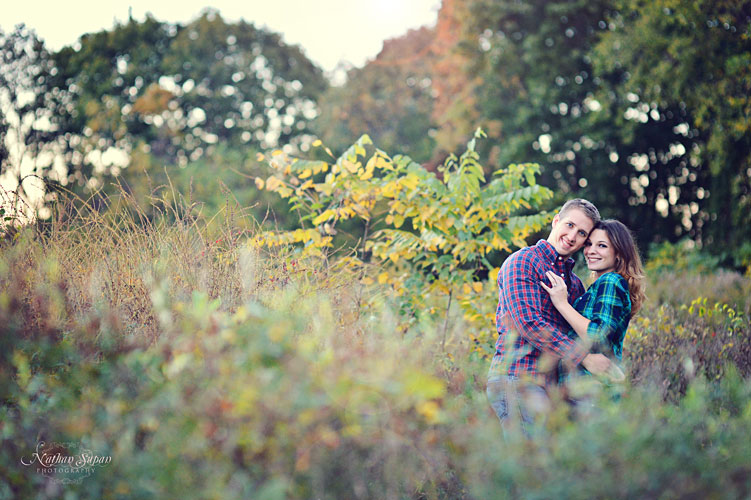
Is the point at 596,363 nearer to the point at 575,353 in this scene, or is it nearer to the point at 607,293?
the point at 575,353

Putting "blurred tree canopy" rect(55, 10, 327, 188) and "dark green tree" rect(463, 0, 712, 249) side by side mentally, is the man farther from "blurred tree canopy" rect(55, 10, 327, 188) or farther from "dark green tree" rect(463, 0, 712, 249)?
"blurred tree canopy" rect(55, 10, 327, 188)

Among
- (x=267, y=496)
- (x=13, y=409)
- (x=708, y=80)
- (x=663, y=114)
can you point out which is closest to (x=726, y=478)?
(x=267, y=496)

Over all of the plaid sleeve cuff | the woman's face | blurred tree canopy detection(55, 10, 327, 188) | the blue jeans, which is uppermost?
blurred tree canopy detection(55, 10, 327, 188)

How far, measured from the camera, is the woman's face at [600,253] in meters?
3.62

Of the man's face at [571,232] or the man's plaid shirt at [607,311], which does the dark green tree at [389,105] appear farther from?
the man's plaid shirt at [607,311]

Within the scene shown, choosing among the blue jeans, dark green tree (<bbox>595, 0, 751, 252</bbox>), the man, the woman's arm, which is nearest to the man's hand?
the man

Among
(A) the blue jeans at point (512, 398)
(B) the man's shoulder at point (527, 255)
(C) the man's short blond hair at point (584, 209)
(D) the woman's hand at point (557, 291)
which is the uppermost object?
(C) the man's short blond hair at point (584, 209)

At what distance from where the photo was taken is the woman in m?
3.32

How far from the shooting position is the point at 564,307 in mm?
3342

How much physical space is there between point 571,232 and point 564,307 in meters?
0.55

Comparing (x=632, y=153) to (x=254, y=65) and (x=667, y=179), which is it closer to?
(x=667, y=179)

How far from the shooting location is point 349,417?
1.99 metres

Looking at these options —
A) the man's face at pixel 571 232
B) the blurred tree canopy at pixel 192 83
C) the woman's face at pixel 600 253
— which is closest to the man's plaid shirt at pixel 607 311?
the woman's face at pixel 600 253

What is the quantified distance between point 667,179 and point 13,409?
24623 millimetres
